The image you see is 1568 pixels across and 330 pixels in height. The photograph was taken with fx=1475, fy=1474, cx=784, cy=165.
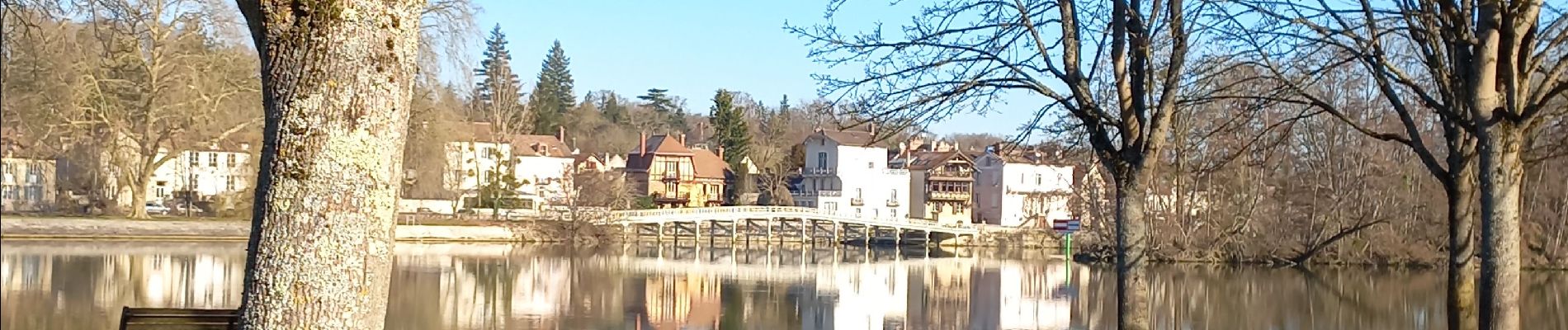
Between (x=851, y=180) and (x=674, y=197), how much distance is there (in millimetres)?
9340

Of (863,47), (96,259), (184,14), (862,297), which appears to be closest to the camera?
(863,47)

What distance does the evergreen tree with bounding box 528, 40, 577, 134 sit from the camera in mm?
84688

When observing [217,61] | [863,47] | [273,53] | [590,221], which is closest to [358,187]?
[273,53]

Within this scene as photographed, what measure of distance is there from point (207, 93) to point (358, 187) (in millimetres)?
39234

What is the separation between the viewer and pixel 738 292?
26.0 metres

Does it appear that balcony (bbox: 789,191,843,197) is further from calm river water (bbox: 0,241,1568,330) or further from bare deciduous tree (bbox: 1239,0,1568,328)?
bare deciduous tree (bbox: 1239,0,1568,328)

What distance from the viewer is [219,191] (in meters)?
52.5

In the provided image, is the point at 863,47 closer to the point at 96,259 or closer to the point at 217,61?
the point at 96,259

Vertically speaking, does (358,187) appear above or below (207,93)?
below

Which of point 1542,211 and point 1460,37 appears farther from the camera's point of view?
point 1542,211

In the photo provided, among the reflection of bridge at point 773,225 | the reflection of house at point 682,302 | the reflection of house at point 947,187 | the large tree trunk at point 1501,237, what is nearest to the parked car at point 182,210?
the reflection of bridge at point 773,225

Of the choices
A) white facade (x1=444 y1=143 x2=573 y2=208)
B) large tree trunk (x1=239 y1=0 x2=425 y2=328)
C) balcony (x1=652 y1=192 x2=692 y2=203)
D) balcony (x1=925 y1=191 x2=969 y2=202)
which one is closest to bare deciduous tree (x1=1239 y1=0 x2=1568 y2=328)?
large tree trunk (x1=239 y1=0 x2=425 y2=328)

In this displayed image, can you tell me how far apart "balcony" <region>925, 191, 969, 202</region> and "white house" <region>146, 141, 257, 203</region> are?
33.8 meters

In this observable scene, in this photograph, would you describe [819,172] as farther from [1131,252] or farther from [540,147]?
[1131,252]
